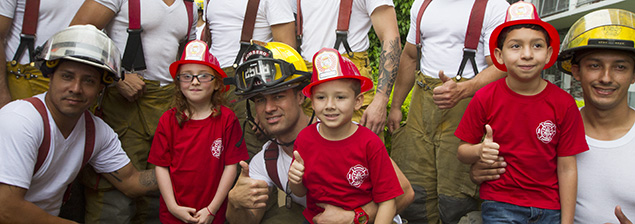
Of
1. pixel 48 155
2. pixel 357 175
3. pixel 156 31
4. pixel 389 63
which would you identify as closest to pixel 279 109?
pixel 357 175

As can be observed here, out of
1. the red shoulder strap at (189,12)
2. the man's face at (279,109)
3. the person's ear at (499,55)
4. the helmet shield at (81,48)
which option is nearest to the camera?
the person's ear at (499,55)

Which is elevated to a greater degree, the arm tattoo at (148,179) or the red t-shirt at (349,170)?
the red t-shirt at (349,170)

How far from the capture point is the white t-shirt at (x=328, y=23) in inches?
161

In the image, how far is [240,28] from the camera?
424 centimetres

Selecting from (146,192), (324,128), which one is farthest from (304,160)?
(146,192)

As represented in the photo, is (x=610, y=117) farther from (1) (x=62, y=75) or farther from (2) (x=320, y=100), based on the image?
(1) (x=62, y=75)

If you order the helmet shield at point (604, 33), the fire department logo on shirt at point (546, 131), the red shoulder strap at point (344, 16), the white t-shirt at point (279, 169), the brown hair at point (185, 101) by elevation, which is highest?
the red shoulder strap at point (344, 16)

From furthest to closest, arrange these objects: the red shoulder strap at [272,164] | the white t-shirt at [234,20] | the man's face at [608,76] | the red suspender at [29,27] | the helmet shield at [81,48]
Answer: the white t-shirt at [234,20] → the red suspender at [29,27] → the red shoulder strap at [272,164] → the helmet shield at [81,48] → the man's face at [608,76]

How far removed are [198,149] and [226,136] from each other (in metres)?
0.24

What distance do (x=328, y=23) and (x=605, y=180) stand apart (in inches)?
97.2

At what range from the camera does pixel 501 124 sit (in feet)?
9.80

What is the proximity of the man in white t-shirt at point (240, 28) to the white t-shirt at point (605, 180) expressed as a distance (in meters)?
2.57

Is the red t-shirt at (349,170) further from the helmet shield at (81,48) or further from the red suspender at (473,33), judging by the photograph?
the helmet shield at (81,48)

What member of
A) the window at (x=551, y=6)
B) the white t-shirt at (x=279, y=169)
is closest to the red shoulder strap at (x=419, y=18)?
the white t-shirt at (x=279, y=169)
